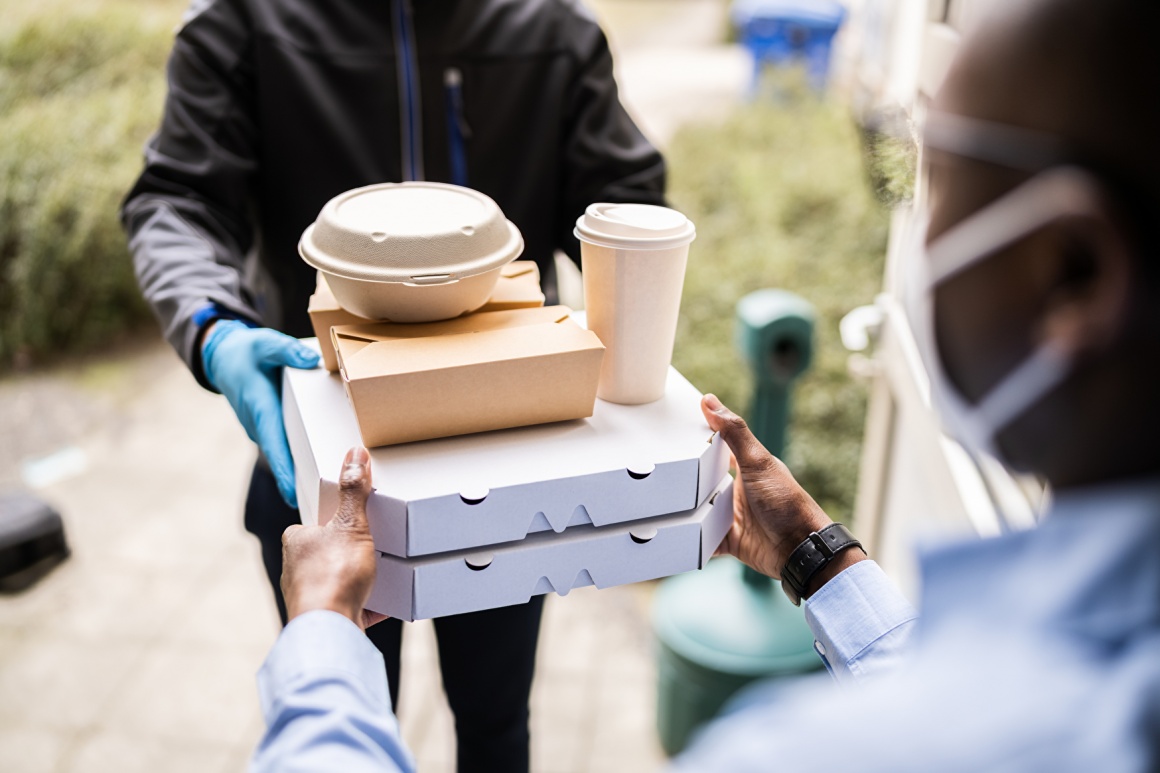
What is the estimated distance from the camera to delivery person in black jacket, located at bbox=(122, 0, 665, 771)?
1.59 m

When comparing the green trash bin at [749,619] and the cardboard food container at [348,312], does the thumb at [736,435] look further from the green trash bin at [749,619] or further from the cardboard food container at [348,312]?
the green trash bin at [749,619]

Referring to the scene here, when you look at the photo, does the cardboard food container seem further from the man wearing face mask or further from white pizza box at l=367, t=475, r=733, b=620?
the man wearing face mask

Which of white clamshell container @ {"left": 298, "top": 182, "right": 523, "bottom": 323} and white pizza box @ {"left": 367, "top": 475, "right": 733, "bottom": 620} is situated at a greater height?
white clamshell container @ {"left": 298, "top": 182, "right": 523, "bottom": 323}

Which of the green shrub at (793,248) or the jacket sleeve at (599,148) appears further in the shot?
the green shrub at (793,248)

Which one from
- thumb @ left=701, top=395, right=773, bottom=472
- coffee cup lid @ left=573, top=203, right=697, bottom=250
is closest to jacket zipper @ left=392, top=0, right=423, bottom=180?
coffee cup lid @ left=573, top=203, right=697, bottom=250

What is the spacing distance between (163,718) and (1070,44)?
2627 mm

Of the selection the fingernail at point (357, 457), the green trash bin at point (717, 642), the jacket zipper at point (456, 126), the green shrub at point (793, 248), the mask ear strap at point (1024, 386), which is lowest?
the green shrub at point (793, 248)

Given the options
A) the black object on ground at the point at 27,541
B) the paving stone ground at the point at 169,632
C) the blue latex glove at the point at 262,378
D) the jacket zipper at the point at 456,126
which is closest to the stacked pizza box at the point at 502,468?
the blue latex glove at the point at 262,378

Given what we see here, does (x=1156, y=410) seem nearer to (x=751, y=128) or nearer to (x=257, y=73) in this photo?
(x=257, y=73)

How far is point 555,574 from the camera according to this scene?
3.67ft

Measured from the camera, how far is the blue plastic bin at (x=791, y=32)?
7.11m

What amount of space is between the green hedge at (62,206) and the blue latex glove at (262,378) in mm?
3629

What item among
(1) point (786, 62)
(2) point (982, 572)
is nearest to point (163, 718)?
(2) point (982, 572)

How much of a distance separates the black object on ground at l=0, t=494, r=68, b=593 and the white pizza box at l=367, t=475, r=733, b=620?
0.98m
